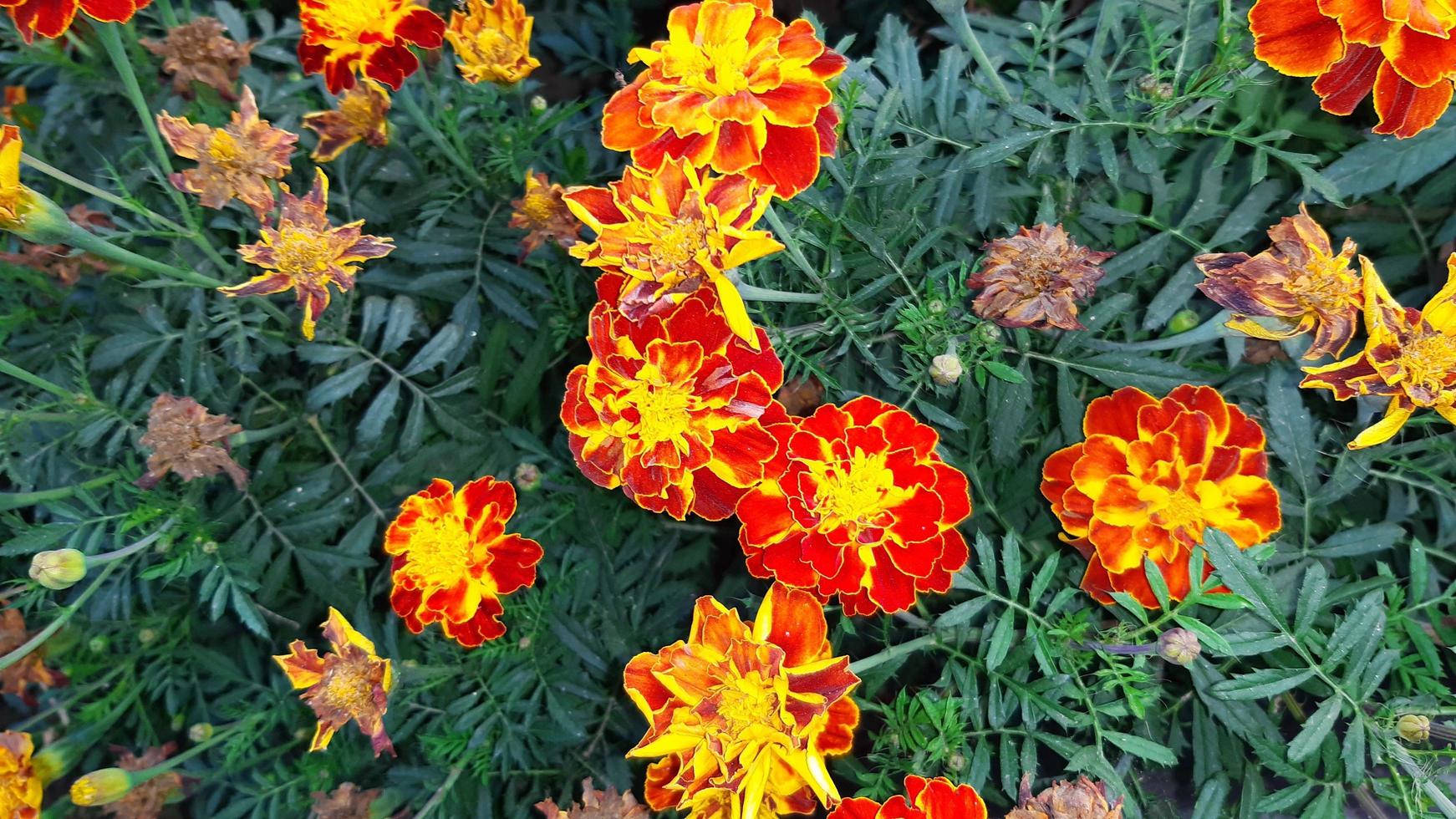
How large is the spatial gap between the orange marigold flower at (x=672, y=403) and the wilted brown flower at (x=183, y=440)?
47 centimetres

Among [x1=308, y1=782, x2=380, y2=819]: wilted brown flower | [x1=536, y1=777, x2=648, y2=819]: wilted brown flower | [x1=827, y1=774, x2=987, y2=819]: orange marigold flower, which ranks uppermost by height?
[x1=827, y1=774, x2=987, y2=819]: orange marigold flower

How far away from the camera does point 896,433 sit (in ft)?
3.17

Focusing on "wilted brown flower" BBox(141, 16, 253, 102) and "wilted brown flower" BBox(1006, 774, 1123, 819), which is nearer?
"wilted brown flower" BBox(1006, 774, 1123, 819)

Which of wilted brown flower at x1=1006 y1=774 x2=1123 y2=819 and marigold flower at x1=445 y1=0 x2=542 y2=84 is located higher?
marigold flower at x1=445 y1=0 x2=542 y2=84

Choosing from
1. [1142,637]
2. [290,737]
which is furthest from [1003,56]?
[290,737]

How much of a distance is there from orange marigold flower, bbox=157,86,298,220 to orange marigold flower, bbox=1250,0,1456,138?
1.07 meters

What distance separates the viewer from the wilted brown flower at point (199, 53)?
126 cm

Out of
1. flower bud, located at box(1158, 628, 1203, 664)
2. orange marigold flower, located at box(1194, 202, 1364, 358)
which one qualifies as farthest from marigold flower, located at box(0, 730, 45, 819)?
orange marigold flower, located at box(1194, 202, 1364, 358)

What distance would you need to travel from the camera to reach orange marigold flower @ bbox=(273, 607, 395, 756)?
1087mm

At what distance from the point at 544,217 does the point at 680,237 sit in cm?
46

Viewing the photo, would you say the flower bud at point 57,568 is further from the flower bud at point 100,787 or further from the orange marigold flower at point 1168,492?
the orange marigold flower at point 1168,492

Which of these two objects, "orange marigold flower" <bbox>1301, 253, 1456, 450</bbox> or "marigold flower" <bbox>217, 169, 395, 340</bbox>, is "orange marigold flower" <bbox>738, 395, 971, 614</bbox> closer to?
"orange marigold flower" <bbox>1301, 253, 1456, 450</bbox>

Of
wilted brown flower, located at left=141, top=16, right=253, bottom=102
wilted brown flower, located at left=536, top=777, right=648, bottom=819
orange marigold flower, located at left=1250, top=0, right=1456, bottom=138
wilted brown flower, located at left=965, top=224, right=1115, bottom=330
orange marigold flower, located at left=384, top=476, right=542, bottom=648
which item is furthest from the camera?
wilted brown flower, located at left=141, top=16, right=253, bottom=102

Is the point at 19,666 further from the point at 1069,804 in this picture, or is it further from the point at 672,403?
the point at 1069,804
